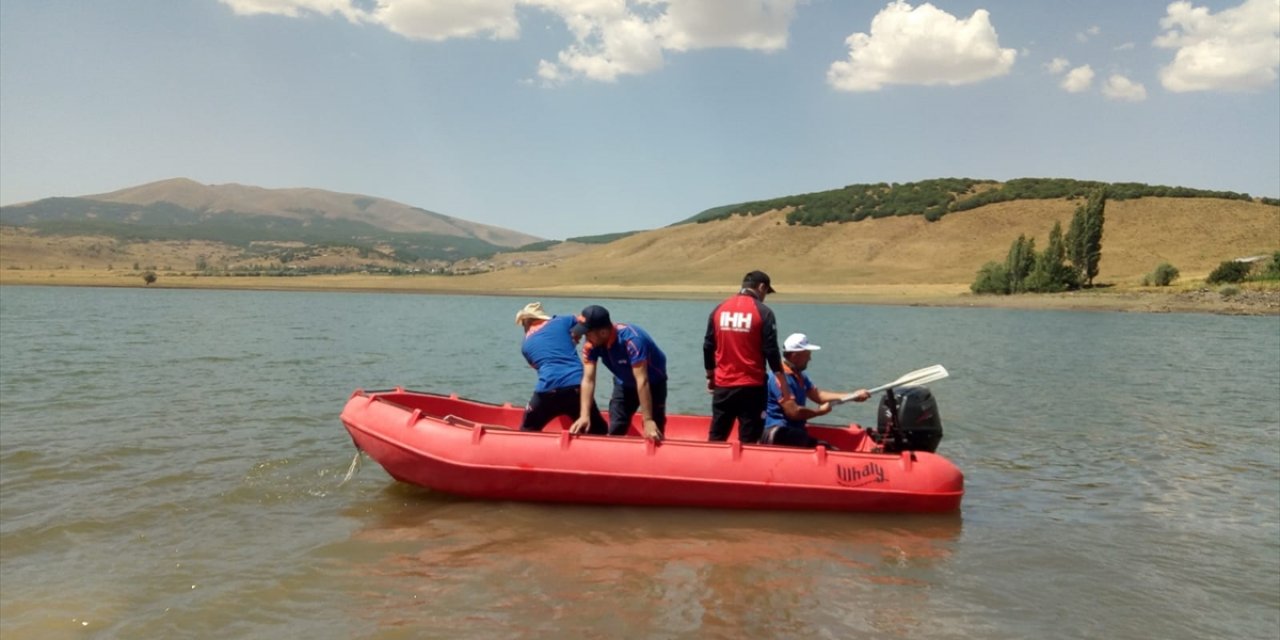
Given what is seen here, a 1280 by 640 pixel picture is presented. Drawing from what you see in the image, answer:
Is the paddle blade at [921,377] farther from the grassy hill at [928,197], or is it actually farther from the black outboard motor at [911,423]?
the grassy hill at [928,197]

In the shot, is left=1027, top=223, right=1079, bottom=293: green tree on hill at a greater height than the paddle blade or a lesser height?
greater

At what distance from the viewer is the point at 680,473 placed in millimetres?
7848

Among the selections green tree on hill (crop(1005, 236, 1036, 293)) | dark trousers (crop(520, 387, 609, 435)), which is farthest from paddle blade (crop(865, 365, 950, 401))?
green tree on hill (crop(1005, 236, 1036, 293))

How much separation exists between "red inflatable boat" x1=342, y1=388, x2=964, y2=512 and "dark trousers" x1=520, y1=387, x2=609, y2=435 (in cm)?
46

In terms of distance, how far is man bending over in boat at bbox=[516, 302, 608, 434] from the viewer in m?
8.47

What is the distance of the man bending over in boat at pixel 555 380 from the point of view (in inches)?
333

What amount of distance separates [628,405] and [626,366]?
22.4 inches

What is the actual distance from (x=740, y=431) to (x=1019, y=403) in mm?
9328

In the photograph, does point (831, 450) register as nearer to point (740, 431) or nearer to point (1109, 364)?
point (740, 431)

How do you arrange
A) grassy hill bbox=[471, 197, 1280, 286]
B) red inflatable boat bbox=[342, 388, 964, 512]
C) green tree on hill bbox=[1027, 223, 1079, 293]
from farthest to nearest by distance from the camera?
grassy hill bbox=[471, 197, 1280, 286]
green tree on hill bbox=[1027, 223, 1079, 293]
red inflatable boat bbox=[342, 388, 964, 512]

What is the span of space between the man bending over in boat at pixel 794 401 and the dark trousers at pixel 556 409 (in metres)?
1.67

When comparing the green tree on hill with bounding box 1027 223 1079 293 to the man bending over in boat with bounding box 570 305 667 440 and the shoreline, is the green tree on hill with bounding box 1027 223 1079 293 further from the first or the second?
the man bending over in boat with bounding box 570 305 667 440

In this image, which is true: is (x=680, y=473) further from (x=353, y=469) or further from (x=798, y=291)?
(x=798, y=291)

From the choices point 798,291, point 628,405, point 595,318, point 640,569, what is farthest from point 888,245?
point 640,569
